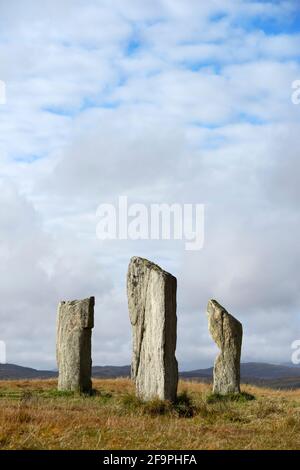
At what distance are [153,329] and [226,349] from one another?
6.77 meters

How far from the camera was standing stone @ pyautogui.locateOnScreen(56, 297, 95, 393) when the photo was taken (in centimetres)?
2589

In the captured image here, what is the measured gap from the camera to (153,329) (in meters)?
20.0

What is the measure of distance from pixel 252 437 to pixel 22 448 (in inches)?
182

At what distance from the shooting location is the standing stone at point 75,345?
25891 mm

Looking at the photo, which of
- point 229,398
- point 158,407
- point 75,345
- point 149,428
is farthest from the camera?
point 75,345

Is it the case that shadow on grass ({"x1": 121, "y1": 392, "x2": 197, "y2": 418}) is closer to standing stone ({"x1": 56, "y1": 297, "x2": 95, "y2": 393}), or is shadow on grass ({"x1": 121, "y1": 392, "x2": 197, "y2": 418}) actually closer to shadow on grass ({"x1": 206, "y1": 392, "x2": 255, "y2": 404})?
shadow on grass ({"x1": 206, "y1": 392, "x2": 255, "y2": 404})

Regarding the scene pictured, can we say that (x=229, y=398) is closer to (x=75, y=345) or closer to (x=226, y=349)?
(x=226, y=349)

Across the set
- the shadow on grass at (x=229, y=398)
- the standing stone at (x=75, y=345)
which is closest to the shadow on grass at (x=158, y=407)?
the shadow on grass at (x=229, y=398)

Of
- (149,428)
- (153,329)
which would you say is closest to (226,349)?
(153,329)

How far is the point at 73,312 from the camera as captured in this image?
26.5 metres

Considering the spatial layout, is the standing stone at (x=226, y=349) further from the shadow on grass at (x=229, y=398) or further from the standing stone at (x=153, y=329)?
the standing stone at (x=153, y=329)

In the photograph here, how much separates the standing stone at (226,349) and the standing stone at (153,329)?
612 cm
